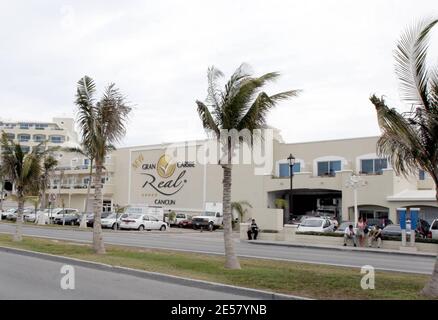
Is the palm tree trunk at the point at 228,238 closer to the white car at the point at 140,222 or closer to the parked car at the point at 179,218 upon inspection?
the white car at the point at 140,222

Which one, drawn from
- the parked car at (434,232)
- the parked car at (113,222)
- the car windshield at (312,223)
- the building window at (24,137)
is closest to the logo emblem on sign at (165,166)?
the parked car at (113,222)

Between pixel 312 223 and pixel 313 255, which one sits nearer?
pixel 313 255

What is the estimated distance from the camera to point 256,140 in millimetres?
15570

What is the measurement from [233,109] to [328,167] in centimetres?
3619

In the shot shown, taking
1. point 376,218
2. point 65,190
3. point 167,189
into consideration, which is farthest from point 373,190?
point 65,190

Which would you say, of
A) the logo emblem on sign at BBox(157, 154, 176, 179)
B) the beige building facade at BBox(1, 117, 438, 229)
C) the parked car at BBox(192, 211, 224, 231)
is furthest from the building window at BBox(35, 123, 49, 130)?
the parked car at BBox(192, 211, 224, 231)

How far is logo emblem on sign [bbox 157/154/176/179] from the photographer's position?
61.0 meters

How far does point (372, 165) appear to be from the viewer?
46.8 meters

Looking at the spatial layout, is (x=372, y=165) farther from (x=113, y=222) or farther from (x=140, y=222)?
(x=113, y=222)

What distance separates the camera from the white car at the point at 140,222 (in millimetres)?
42812

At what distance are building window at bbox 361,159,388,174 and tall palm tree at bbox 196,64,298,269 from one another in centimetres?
3278

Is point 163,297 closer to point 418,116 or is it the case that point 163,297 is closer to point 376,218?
point 418,116

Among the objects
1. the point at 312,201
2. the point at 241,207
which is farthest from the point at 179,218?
the point at 312,201

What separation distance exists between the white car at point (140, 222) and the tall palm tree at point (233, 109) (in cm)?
2875
